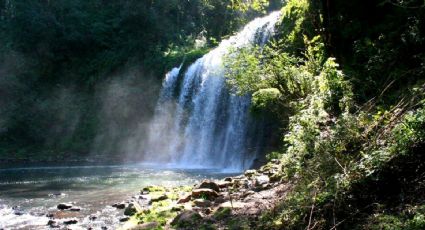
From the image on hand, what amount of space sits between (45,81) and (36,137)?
4720mm

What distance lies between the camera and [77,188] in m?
16.0

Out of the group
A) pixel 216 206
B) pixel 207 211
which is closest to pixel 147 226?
pixel 207 211

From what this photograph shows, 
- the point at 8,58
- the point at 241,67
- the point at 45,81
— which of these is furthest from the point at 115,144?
the point at 241,67

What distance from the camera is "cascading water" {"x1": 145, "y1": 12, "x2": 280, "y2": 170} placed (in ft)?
67.9

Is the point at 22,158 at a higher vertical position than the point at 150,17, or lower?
lower

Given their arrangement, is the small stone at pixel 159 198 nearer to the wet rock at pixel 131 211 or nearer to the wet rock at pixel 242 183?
the wet rock at pixel 131 211

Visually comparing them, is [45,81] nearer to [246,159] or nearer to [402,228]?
[246,159]

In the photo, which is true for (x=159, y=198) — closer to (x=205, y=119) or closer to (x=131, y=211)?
(x=131, y=211)

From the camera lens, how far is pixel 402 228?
4.61 m

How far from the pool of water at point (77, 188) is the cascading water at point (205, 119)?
210 cm

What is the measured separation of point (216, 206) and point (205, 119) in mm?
14935

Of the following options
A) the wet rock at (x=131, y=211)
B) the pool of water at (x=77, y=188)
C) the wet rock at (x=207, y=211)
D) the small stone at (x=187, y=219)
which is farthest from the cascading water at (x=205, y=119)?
the small stone at (x=187, y=219)

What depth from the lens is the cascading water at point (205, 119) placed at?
20703 millimetres

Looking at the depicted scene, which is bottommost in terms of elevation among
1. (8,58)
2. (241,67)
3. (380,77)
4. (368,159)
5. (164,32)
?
(368,159)
